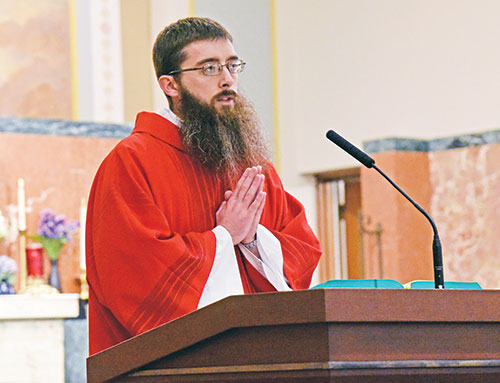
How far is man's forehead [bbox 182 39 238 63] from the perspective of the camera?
334cm

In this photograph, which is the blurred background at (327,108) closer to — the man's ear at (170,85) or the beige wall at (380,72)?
the beige wall at (380,72)

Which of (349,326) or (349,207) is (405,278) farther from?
(349,326)

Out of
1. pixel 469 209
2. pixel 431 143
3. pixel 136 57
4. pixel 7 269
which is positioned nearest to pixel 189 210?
pixel 7 269

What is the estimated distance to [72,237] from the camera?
7.77m

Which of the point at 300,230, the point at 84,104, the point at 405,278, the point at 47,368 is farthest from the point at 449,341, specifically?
the point at 84,104

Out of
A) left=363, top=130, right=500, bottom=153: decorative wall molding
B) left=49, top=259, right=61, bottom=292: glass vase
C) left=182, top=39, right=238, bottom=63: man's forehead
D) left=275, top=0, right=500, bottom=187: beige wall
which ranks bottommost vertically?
left=49, top=259, right=61, bottom=292: glass vase

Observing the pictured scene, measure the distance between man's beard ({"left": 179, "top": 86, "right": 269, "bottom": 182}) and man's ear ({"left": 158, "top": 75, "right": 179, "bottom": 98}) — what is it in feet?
0.10

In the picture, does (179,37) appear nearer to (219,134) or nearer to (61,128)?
(219,134)

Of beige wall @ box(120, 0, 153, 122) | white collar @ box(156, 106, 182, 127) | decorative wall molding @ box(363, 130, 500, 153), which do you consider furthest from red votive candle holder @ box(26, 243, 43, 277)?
white collar @ box(156, 106, 182, 127)

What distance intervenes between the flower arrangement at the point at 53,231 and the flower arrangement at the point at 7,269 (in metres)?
0.37

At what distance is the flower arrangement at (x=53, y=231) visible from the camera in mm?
7508

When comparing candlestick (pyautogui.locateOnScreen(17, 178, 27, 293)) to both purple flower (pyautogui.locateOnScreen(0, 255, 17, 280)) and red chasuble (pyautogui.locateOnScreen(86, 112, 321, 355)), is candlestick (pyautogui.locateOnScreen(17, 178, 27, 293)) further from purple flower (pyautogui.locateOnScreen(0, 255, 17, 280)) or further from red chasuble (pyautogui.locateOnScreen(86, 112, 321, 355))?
red chasuble (pyautogui.locateOnScreen(86, 112, 321, 355))

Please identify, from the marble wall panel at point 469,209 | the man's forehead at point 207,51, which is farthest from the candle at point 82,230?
the man's forehead at point 207,51

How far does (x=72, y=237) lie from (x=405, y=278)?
2.92 m
